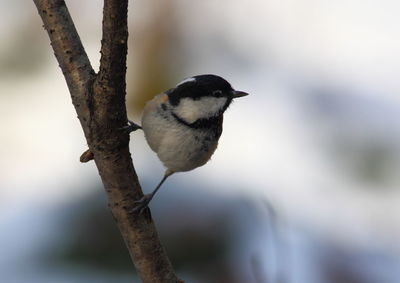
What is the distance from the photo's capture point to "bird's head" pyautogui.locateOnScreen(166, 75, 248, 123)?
5.94 feet

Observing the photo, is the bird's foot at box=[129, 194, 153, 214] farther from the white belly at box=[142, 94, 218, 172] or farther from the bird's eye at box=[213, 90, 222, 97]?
the bird's eye at box=[213, 90, 222, 97]

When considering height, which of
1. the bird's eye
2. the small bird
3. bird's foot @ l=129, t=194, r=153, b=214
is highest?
the bird's eye

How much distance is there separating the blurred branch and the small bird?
16.3 inches

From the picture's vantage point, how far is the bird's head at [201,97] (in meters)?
1.81

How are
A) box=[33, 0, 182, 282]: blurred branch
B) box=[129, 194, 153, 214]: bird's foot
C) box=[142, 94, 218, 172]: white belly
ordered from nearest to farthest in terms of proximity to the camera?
box=[33, 0, 182, 282]: blurred branch, box=[129, 194, 153, 214]: bird's foot, box=[142, 94, 218, 172]: white belly

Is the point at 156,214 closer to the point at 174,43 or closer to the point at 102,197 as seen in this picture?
the point at 102,197

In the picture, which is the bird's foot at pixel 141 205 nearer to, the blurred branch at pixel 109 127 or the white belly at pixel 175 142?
the blurred branch at pixel 109 127

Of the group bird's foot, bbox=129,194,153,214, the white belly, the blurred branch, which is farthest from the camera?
the white belly

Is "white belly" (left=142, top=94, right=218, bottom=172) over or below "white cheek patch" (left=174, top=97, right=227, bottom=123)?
below

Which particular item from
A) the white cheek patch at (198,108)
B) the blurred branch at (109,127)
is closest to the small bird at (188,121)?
the white cheek patch at (198,108)

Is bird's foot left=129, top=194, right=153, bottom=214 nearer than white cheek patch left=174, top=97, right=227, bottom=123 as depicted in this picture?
Yes

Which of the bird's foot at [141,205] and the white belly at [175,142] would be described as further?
the white belly at [175,142]

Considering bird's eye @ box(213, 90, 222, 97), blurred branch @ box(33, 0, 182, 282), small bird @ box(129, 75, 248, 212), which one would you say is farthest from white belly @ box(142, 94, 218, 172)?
blurred branch @ box(33, 0, 182, 282)

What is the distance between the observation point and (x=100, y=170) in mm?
1338
